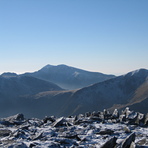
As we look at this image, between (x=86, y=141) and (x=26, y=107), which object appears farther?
(x=26, y=107)

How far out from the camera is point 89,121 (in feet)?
99.2

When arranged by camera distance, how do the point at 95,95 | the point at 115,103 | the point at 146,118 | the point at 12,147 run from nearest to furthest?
the point at 12,147
the point at 146,118
the point at 115,103
the point at 95,95

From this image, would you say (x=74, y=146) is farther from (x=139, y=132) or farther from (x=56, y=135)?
(x=139, y=132)

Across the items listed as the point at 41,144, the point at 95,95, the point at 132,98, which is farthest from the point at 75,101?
the point at 41,144

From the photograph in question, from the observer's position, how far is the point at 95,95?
198m

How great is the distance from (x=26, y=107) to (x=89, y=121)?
580 feet

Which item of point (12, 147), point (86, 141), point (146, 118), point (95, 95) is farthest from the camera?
point (95, 95)

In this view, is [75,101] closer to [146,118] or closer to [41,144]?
[146,118]

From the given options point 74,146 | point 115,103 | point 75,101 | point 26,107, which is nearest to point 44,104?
point 26,107

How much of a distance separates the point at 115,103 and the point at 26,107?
84936 millimetres

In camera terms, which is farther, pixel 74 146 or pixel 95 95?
pixel 95 95

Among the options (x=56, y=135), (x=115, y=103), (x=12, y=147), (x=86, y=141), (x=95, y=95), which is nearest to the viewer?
(x=12, y=147)

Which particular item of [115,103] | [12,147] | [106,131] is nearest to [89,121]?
[106,131]

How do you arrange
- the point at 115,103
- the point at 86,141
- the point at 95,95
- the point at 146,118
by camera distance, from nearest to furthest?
the point at 86,141 → the point at 146,118 → the point at 115,103 → the point at 95,95
